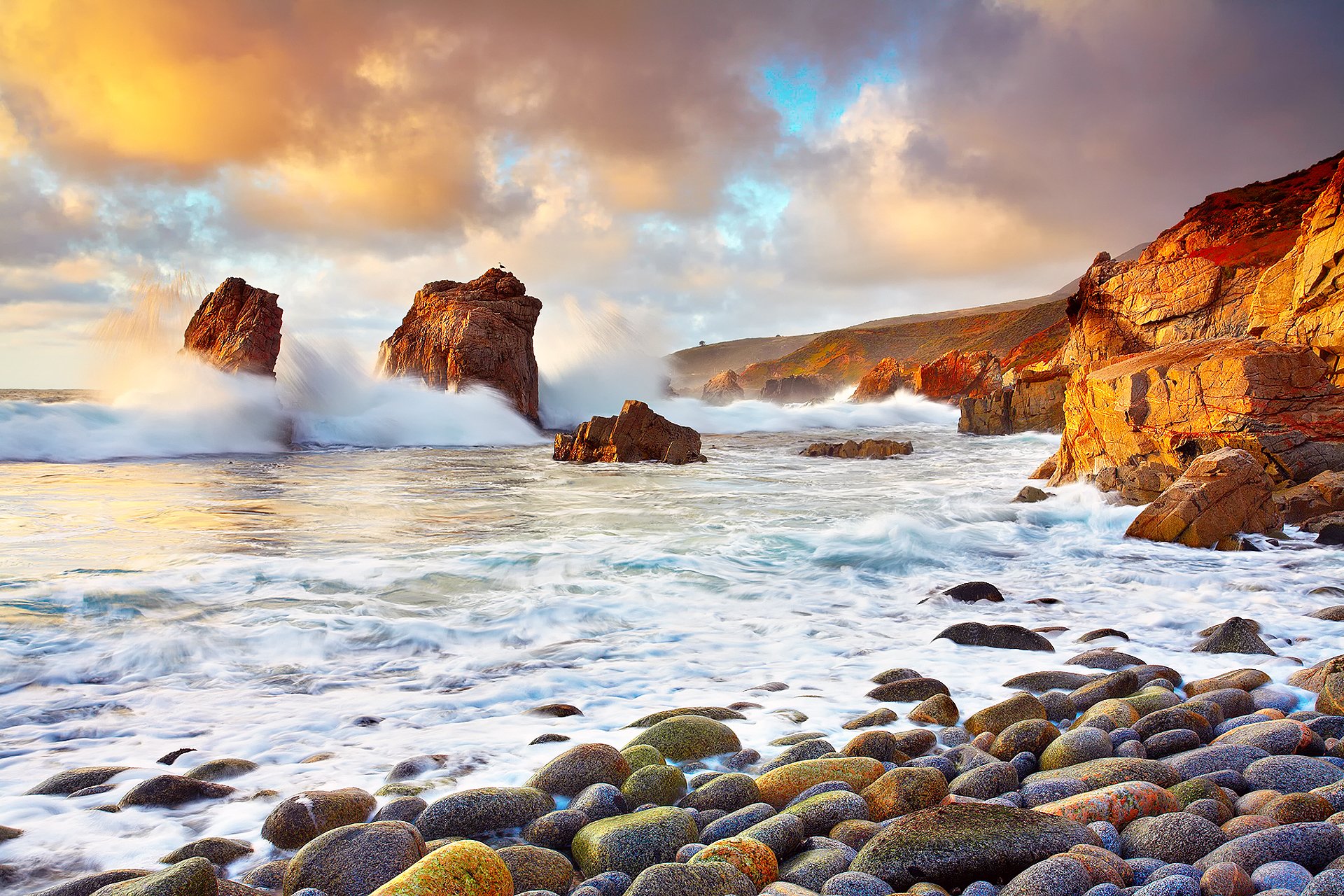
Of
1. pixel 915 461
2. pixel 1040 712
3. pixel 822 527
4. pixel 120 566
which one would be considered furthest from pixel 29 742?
pixel 915 461

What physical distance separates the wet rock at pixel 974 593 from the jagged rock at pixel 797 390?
88137 mm

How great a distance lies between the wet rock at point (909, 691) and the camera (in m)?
3.95

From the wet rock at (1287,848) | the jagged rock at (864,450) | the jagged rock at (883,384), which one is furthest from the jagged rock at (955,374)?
the wet rock at (1287,848)

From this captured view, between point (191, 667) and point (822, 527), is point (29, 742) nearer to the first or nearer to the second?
point (191, 667)

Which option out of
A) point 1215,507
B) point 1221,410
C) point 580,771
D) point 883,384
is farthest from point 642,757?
point 883,384

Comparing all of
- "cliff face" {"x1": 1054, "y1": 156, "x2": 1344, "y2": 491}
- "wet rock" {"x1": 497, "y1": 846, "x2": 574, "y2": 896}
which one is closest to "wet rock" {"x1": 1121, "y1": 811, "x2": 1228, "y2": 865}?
"wet rock" {"x1": 497, "y1": 846, "x2": 574, "y2": 896}

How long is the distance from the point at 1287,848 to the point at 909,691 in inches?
81.0

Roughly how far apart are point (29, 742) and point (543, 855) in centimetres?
292

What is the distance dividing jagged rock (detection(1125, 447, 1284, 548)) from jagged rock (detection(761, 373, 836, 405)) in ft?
281

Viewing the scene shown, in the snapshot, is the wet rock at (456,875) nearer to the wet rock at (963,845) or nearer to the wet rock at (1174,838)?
the wet rock at (963,845)

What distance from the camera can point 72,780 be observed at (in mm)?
3002

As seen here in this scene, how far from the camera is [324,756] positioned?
3.32m

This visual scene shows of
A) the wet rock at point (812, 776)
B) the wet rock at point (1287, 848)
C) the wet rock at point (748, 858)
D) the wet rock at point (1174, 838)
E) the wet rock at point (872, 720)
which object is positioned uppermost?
the wet rock at point (1287, 848)

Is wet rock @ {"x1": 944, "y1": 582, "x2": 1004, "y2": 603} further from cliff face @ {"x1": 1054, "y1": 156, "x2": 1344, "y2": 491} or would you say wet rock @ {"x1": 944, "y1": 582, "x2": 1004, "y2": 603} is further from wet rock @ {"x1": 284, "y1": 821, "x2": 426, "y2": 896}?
wet rock @ {"x1": 284, "y1": 821, "x2": 426, "y2": 896}
